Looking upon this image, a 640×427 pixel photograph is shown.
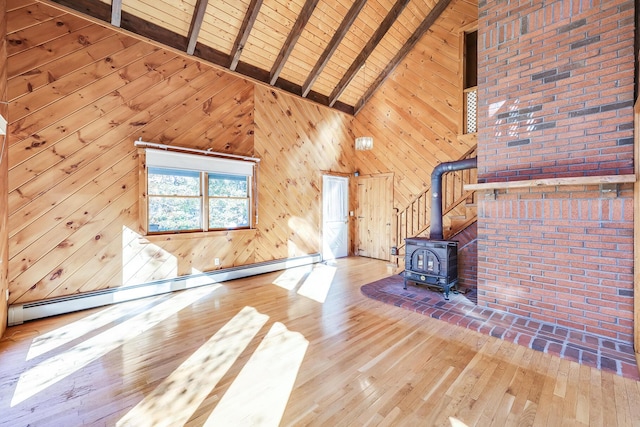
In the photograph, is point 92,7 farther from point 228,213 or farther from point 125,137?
point 228,213

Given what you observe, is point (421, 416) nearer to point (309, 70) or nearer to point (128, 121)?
point (128, 121)

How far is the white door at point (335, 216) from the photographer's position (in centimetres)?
673

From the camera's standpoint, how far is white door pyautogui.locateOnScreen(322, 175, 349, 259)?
673 centimetres

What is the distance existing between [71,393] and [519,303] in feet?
13.9

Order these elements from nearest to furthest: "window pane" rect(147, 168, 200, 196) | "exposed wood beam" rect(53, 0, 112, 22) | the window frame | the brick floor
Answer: the brick floor, "exposed wood beam" rect(53, 0, 112, 22), the window frame, "window pane" rect(147, 168, 200, 196)

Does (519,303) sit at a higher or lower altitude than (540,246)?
lower

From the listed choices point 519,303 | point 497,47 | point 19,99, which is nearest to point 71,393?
point 19,99

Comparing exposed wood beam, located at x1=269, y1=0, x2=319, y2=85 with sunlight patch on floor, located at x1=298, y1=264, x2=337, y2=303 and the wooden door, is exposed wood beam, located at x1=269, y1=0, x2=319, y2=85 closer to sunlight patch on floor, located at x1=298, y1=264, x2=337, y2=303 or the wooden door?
the wooden door

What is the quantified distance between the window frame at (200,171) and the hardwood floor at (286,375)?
147 cm

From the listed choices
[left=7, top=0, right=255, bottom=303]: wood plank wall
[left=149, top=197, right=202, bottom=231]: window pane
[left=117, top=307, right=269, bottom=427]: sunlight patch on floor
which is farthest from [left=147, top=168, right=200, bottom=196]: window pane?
[left=117, top=307, right=269, bottom=427]: sunlight patch on floor

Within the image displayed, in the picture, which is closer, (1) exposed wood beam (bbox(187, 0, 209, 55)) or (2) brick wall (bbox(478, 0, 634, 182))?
(2) brick wall (bbox(478, 0, 634, 182))

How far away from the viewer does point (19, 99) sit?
126 inches

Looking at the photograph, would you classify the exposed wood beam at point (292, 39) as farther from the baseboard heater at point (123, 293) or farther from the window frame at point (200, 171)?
the baseboard heater at point (123, 293)

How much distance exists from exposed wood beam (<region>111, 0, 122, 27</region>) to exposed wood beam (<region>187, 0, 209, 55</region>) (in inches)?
34.5
